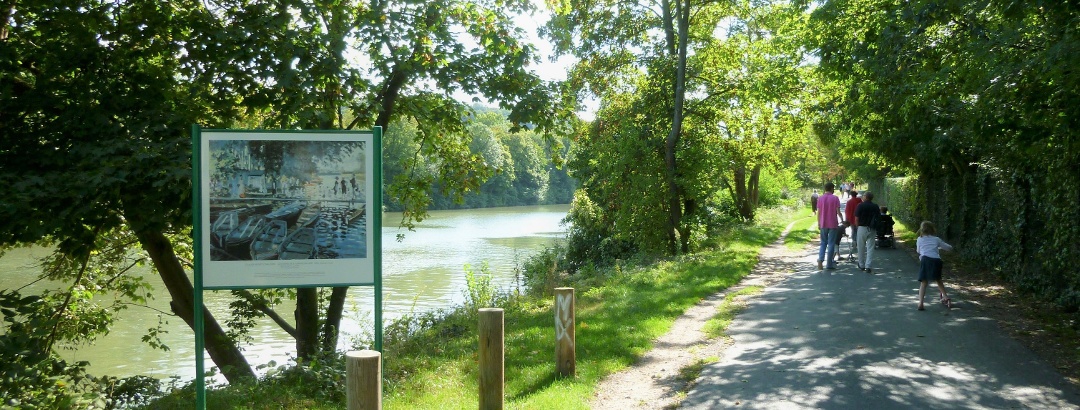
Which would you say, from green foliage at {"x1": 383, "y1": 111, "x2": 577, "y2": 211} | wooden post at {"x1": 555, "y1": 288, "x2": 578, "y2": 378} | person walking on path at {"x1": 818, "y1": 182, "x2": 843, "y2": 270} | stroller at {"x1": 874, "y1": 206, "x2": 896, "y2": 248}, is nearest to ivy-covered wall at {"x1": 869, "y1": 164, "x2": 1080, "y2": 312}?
stroller at {"x1": 874, "y1": 206, "x2": 896, "y2": 248}

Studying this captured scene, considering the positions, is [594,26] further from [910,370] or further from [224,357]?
[910,370]

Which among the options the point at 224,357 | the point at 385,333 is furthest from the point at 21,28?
the point at 385,333

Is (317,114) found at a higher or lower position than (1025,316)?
higher

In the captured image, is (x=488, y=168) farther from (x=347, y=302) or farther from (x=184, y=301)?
(x=347, y=302)

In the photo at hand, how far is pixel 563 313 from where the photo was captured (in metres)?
7.91

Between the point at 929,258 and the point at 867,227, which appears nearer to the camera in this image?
the point at 929,258

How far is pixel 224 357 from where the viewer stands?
11516mm

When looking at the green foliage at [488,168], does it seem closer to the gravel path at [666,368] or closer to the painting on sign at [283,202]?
the gravel path at [666,368]

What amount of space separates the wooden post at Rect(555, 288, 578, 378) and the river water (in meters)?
3.65

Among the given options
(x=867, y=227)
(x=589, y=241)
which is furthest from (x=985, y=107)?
(x=589, y=241)

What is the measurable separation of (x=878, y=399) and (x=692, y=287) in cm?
774

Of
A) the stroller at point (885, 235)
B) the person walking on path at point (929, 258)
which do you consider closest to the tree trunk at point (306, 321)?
the person walking on path at point (929, 258)

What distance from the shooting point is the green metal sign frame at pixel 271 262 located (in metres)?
6.12

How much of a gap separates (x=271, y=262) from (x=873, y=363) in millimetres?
5847
